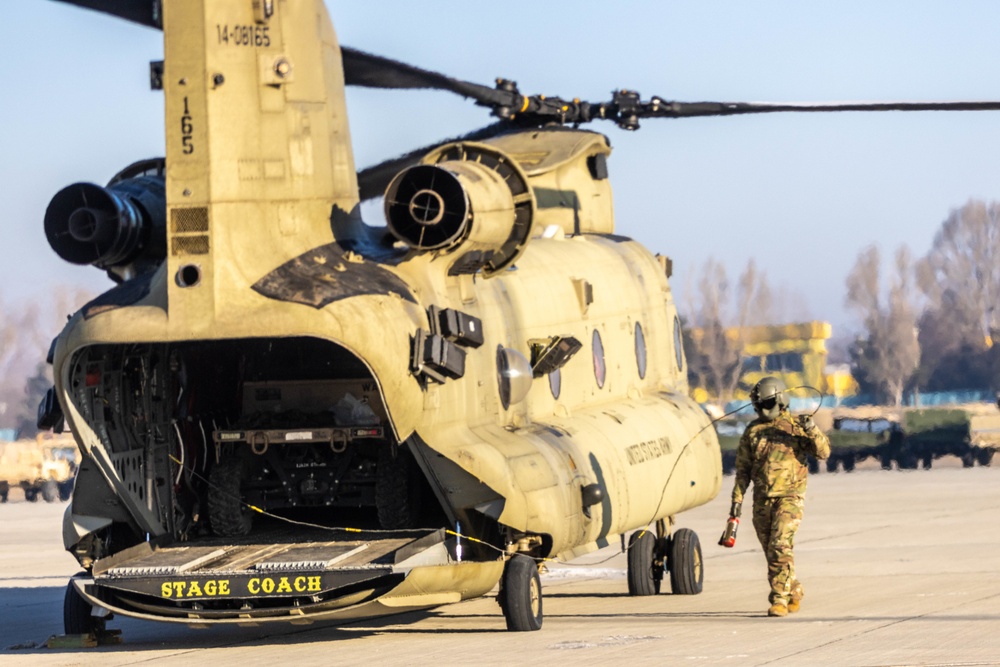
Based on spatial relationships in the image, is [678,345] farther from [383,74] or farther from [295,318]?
[295,318]

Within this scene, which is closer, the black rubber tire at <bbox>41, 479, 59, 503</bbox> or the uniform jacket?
the uniform jacket

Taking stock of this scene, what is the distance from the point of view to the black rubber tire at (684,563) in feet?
57.0

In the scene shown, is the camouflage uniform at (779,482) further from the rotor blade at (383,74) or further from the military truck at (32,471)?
the military truck at (32,471)

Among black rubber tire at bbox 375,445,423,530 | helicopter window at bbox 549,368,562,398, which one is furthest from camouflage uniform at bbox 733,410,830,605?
black rubber tire at bbox 375,445,423,530

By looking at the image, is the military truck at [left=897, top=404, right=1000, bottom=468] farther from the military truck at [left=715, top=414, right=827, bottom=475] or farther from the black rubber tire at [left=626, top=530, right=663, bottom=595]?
the black rubber tire at [left=626, top=530, right=663, bottom=595]

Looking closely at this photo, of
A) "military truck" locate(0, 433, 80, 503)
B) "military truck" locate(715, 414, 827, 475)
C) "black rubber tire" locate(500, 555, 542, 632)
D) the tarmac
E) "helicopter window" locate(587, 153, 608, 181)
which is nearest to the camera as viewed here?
the tarmac

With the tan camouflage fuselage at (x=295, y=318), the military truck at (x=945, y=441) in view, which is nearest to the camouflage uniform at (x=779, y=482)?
the tan camouflage fuselage at (x=295, y=318)

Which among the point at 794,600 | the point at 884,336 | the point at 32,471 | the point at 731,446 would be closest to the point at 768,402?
the point at 794,600

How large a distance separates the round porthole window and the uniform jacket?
2734mm

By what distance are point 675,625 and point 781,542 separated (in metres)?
1.17

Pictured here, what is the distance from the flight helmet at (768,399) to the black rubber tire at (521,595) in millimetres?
2588

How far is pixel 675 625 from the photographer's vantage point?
1465 cm

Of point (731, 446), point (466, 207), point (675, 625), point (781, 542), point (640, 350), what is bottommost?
point (675, 625)

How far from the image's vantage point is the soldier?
14883 millimetres
